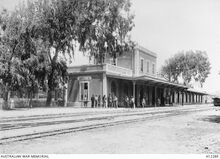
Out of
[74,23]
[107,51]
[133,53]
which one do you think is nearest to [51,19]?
[74,23]

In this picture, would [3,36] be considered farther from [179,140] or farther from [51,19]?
[179,140]

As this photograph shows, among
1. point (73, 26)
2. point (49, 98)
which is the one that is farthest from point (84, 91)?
point (73, 26)

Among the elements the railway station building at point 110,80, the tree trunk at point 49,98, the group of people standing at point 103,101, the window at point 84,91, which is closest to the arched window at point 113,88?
the railway station building at point 110,80

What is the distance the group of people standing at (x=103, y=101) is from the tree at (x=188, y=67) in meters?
37.6

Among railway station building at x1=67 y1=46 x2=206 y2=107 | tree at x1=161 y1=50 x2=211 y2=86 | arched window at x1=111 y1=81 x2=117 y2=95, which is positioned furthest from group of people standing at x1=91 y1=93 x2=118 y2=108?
tree at x1=161 y1=50 x2=211 y2=86

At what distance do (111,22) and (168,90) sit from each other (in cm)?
1846

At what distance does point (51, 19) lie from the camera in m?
30.1

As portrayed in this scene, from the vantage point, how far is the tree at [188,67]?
65.6m

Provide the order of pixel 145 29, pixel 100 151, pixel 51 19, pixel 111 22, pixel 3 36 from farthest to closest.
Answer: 1. pixel 111 22
2. pixel 51 19
3. pixel 3 36
4. pixel 145 29
5. pixel 100 151

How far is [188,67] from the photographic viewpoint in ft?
222

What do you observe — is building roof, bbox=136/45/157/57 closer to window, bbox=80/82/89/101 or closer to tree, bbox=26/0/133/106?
tree, bbox=26/0/133/106

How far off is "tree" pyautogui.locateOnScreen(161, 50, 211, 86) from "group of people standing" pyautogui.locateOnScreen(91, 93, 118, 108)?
37569mm

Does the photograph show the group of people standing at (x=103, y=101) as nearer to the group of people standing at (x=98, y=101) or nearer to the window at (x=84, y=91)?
the group of people standing at (x=98, y=101)

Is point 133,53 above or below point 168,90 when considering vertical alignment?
above
